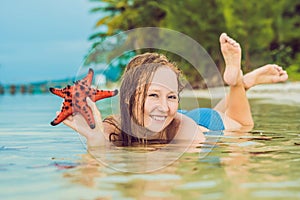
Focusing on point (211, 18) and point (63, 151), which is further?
point (211, 18)

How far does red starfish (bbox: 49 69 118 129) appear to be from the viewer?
4078mm

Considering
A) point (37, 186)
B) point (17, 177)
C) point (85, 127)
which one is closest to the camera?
point (37, 186)

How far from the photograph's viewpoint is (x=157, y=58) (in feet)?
14.9

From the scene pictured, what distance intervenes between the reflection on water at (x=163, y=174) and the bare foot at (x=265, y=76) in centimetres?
144

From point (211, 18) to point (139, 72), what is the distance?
2581 cm

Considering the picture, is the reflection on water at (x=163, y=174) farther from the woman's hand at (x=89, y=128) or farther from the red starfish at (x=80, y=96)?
the red starfish at (x=80, y=96)

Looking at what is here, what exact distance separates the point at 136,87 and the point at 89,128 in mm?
446

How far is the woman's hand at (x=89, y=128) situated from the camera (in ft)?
13.7

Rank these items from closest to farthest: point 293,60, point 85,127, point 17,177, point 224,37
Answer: point 17,177, point 85,127, point 224,37, point 293,60

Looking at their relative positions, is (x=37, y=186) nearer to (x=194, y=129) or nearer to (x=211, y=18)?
(x=194, y=129)

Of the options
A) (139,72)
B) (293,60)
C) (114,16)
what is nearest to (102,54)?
(139,72)

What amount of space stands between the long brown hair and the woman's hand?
24cm

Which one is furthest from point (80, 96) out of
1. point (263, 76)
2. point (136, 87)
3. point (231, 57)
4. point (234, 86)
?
point (263, 76)

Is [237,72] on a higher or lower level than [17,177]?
higher
